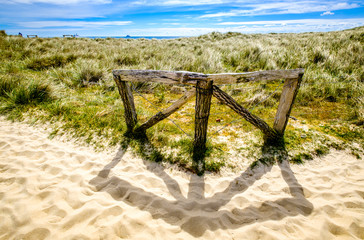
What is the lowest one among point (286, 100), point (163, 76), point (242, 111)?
point (242, 111)

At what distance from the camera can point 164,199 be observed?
8.11 ft

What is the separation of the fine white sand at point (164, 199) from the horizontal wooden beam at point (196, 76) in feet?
5.18

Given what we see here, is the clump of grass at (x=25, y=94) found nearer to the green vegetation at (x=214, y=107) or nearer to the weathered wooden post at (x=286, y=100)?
the green vegetation at (x=214, y=107)

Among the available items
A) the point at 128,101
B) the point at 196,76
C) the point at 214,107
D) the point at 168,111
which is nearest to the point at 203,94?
the point at 196,76

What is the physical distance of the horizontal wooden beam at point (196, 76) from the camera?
8.34 feet

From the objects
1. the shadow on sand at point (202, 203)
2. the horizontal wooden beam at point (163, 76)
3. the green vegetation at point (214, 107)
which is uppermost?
the horizontal wooden beam at point (163, 76)

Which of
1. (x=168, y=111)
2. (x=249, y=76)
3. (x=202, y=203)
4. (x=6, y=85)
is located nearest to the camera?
(x=202, y=203)

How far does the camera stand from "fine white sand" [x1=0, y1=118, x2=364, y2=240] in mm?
2021

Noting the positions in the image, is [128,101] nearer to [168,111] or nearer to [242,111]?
[168,111]

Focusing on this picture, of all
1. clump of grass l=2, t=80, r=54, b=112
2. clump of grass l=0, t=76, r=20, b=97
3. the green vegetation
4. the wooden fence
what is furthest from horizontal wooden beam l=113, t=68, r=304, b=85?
clump of grass l=0, t=76, r=20, b=97

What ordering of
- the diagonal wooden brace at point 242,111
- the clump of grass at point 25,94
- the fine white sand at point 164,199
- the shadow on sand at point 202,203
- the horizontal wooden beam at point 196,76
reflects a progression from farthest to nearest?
the clump of grass at point 25,94, the diagonal wooden brace at point 242,111, the horizontal wooden beam at point 196,76, the shadow on sand at point 202,203, the fine white sand at point 164,199

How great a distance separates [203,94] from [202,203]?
163 cm

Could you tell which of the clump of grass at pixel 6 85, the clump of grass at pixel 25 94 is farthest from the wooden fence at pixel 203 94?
the clump of grass at pixel 6 85

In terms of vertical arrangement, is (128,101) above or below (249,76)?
below
